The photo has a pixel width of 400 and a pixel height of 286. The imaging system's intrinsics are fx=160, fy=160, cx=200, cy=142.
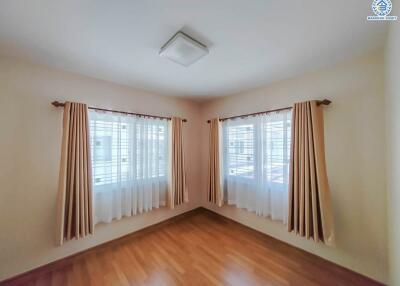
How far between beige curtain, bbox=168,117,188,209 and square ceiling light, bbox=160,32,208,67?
1323 mm

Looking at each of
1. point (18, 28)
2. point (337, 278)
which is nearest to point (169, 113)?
point (18, 28)

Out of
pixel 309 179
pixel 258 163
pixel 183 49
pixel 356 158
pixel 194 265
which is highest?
pixel 183 49

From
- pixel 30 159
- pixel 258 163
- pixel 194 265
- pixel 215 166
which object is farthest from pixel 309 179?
pixel 30 159

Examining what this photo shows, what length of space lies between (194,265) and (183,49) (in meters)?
2.23

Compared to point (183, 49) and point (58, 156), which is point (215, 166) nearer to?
point (183, 49)

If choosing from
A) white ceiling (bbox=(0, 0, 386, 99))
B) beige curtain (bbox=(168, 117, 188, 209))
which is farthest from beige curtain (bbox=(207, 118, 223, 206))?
white ceiling (bbox=(0, 0, 386, 99))

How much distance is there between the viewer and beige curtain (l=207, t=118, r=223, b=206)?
2.81 meters

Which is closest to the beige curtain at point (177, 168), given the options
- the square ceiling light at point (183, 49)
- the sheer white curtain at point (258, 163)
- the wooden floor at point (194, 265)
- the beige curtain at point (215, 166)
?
the beige curtain at point (215, 166)

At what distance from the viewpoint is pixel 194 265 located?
1789 millimetres

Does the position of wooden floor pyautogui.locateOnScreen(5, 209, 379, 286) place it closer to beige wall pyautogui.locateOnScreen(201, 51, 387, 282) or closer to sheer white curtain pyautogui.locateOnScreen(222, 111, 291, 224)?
beige wall pyautogui.locateOnScreen(201, 51, 387, 282)

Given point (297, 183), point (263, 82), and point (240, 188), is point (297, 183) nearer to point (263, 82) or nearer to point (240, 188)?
point (240, 188)

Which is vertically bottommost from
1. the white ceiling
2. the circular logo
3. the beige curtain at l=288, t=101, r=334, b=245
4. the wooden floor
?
the wooden floor

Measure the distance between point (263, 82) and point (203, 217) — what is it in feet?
8.29
